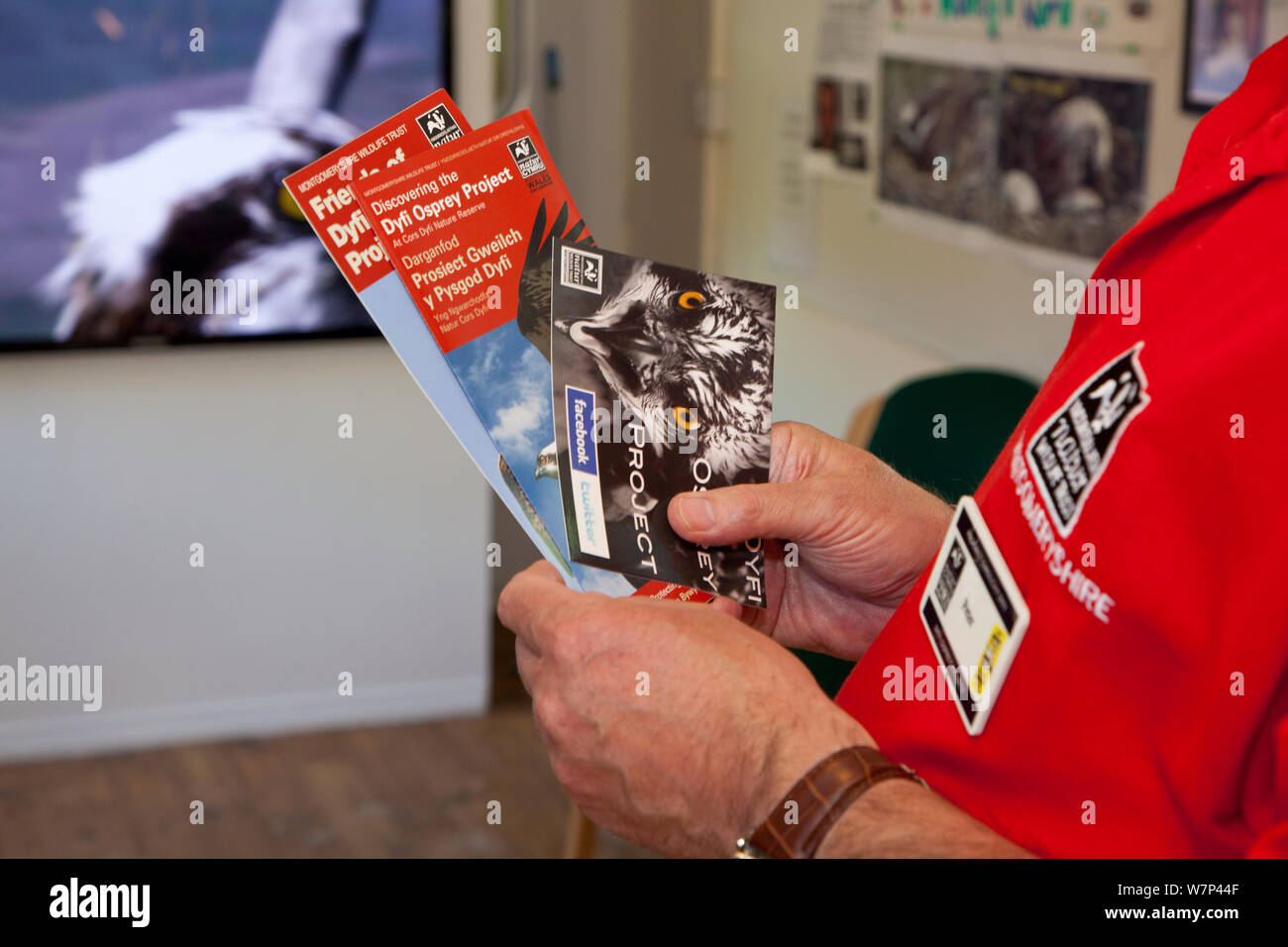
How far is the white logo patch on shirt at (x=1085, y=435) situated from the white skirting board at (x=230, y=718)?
267 cm

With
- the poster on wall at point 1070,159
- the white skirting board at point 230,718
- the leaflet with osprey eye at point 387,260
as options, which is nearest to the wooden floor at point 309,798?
the white skirting board at point 230,718

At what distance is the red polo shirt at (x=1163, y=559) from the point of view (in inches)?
21.5

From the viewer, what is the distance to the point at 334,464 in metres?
2.99

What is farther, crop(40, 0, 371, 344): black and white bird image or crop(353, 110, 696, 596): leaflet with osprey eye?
crop(40, 0, 371, 344): black and white bird image

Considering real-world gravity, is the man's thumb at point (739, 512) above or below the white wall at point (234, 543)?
above

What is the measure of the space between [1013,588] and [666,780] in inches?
9.1

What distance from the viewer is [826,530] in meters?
0.94

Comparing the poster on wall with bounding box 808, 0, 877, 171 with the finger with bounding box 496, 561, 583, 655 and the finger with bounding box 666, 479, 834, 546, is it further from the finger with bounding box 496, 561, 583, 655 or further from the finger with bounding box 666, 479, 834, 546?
the finger with bounding box 496, 561, 583, 655

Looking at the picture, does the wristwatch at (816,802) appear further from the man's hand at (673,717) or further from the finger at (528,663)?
the finger at (528,663)

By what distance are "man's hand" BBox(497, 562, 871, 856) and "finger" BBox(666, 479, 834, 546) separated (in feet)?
0.21

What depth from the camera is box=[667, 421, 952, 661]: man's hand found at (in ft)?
2.89

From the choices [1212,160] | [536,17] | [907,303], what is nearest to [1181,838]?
[1212,160]

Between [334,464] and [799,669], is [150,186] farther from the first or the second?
[799,669]

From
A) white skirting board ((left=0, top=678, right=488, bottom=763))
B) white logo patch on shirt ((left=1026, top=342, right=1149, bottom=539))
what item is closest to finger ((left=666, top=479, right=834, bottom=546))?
white logo patch on shirt ((left=1026, top=342, right=1149, bottom=539))
